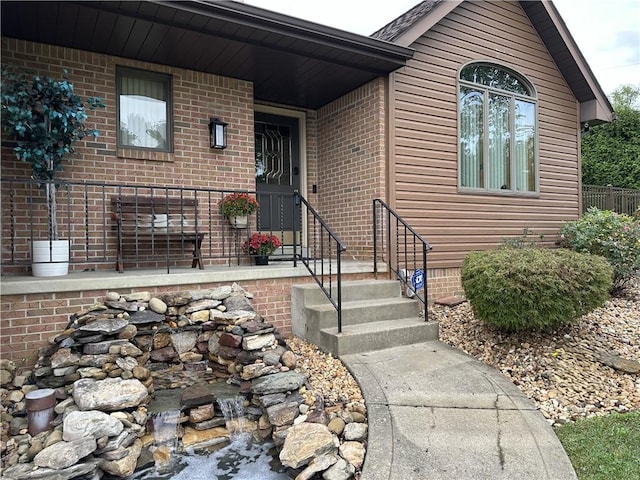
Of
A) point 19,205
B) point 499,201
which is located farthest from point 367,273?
point 19,205

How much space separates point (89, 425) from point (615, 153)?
14.6m

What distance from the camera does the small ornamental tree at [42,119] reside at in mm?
3654

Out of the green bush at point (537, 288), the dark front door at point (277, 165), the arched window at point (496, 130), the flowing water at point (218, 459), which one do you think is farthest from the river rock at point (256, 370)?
the arched window at point (496, 130)

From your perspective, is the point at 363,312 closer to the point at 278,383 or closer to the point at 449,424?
the point at 278,383

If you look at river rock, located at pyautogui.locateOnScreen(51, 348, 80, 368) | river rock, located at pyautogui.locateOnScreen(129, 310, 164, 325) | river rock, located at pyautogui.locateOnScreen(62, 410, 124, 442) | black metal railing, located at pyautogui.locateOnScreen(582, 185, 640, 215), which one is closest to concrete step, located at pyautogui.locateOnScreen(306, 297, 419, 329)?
river rock, located at pyautogui.locateOnScreen(129, 310, 164, 325)

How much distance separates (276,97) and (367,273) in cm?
293

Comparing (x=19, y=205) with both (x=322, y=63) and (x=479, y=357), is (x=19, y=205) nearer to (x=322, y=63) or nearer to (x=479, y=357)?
(x=322, y=63)

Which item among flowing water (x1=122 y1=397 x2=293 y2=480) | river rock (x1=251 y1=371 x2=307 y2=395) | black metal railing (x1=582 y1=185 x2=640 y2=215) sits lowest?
flowing water (x1=122 y1=397 x2=293 y2=480)

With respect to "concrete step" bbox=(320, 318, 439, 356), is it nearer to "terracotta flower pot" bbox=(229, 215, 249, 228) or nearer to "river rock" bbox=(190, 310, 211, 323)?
"river rock" bbox=(190, 310, 211, 323)

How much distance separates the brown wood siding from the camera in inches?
217

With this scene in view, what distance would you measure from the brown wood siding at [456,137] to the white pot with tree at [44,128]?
11.8 feet

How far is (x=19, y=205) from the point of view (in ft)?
14.0

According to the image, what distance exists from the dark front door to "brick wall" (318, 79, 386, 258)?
0.41m

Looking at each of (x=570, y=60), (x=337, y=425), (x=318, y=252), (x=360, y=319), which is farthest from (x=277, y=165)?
(x=570, y=60)
